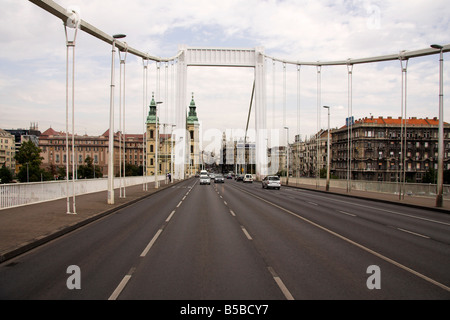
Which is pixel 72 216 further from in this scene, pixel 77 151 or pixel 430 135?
pixel 77 151

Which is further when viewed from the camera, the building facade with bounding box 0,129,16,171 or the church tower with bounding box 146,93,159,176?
the building facade with bounding box 0,129,16,171

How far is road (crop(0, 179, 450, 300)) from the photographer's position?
5730mm

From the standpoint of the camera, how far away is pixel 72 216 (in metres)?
14.5

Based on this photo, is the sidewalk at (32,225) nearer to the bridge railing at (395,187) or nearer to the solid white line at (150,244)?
the solid white line at (150,244)

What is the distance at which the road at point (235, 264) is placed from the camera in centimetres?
573

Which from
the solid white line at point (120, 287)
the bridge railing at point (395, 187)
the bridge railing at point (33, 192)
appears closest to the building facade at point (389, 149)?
the bridge railing at point (395, 187)

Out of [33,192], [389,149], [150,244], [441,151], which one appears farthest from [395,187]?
[389,149]

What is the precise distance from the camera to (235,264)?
7453 millimetres

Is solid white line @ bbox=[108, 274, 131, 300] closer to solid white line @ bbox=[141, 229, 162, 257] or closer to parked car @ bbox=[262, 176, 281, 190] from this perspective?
solid white line @ bbox=[141, 229, 162, 257]

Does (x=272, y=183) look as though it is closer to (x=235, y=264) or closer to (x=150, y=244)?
(x=150, y=244)

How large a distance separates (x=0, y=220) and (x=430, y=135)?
4427 inches

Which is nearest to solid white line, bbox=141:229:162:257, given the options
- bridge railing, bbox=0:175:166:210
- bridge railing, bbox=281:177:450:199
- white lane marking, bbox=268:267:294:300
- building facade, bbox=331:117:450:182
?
white lane marking, bbox=268:267:294:300

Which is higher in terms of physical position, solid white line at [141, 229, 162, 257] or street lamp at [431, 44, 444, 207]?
street lamp at [431, 44, 444, 207]
